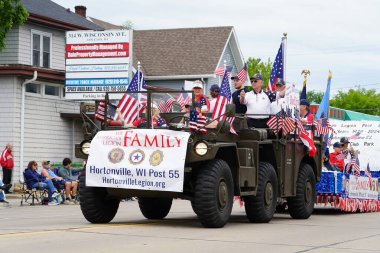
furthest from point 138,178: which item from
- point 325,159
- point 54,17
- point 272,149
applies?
point 54,17

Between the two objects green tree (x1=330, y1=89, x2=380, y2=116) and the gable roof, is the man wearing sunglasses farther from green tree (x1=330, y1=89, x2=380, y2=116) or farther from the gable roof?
green tree (x1=330, y1=89, x2=380, y2=116)

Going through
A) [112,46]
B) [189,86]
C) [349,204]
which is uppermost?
[112,46]

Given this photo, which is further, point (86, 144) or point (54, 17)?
point (54, 17)

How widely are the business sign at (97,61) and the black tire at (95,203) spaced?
22387 mm

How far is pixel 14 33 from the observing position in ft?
119

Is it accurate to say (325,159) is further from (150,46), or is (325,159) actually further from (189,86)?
(150,46)

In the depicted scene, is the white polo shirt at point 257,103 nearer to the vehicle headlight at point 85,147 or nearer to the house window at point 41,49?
the vehicle headlight at point 85,147

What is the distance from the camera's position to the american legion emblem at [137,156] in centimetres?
1369

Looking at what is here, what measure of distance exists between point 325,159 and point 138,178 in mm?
7933

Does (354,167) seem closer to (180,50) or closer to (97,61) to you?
(97,61)

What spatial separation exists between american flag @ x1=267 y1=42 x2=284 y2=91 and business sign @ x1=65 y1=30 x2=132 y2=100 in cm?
1820

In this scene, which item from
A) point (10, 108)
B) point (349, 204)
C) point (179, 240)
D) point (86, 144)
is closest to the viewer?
point (179, 240)

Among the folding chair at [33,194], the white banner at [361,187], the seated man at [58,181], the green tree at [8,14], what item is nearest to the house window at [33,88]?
the green tree at [8,14]

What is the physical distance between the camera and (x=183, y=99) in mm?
14492
